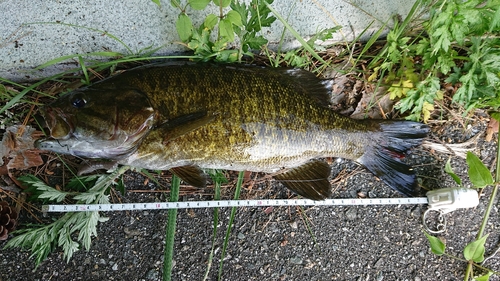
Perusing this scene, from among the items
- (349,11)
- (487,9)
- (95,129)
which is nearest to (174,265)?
(95,129)

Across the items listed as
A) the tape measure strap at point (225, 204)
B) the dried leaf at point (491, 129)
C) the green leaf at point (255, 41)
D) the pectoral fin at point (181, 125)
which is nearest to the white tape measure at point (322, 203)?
the tape measure strap at point (225, 204)

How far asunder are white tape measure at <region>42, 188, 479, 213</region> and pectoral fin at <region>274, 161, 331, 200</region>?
242 millimetres

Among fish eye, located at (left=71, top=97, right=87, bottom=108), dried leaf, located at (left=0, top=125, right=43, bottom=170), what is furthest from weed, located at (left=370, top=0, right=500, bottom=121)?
dried leaf, located at (left=0, top=125, right=43, bottom=170)

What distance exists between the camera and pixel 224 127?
2.43 meters

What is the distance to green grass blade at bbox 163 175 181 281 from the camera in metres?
2.69

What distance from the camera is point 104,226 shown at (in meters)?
2.90

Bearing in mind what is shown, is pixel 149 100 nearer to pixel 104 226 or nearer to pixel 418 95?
pixel 104 226

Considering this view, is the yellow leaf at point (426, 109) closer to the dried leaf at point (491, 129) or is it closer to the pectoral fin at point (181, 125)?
the dried leaf at point (491, 129)

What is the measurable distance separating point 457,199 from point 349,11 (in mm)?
1743

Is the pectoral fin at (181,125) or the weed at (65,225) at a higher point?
the pectoral fin at (181,125)

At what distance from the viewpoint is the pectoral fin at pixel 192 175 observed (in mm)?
2557

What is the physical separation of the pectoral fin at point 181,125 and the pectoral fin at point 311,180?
33.3 inches

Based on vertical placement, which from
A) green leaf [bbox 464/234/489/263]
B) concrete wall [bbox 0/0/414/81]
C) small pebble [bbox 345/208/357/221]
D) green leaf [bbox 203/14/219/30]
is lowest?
green leaf [bbox 464/234/489/263]

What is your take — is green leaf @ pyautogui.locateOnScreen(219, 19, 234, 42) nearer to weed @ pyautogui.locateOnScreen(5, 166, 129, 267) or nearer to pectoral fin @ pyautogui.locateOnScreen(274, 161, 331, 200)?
pectoral fin @ pyautogui.locateOnScreen(274, 161, 331, 200)
